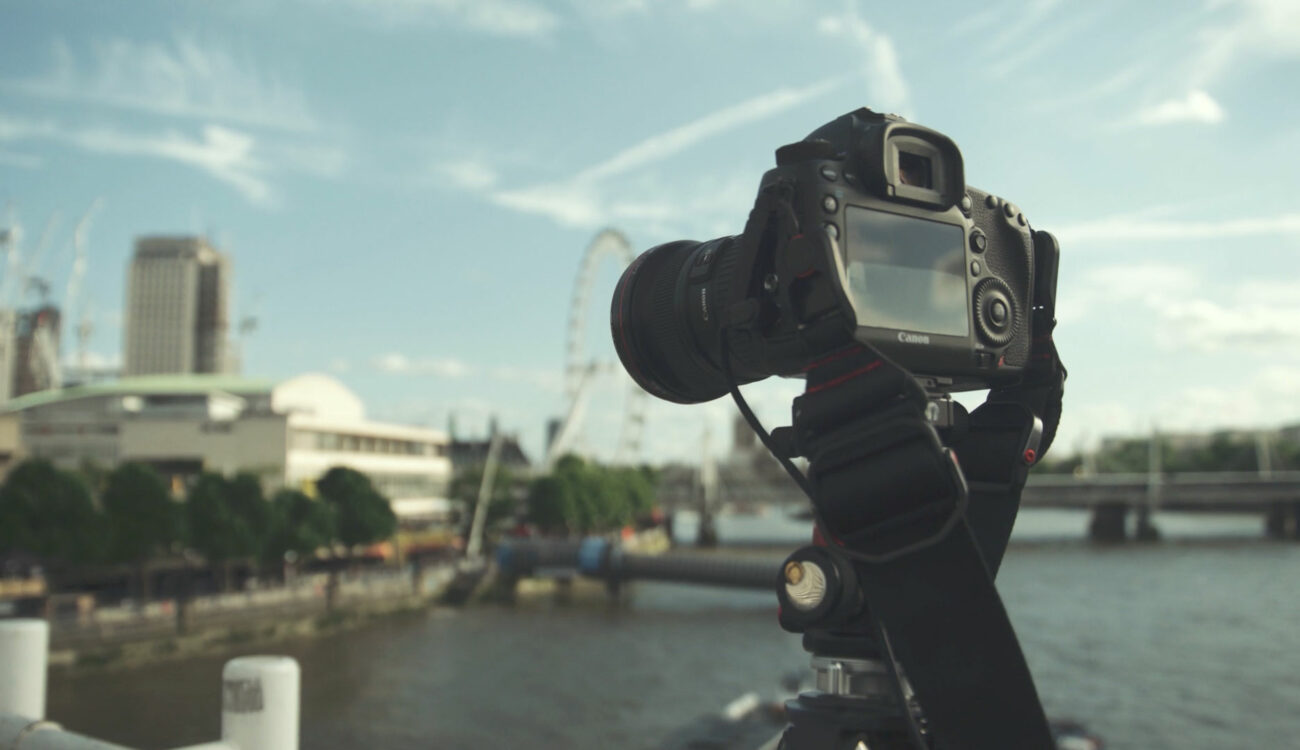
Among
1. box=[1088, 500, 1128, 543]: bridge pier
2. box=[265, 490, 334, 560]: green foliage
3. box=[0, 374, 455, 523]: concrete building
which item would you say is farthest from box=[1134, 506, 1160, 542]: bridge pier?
box=[265, 490, 334, 560]: green foliage

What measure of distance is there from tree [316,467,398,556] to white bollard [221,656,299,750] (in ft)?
119

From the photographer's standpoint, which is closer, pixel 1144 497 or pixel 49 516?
pixel 49 516

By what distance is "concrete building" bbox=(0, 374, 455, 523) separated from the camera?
45.5m

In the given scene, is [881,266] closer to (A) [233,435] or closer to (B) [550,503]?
(A) [233,435]

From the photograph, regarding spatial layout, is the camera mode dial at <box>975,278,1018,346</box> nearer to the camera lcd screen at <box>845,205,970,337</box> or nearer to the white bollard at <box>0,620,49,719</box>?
the camera lcd screen at <box>845,205,970,337</box>

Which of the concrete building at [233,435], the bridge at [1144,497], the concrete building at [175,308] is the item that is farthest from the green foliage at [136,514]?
the concrete building at [175,308]

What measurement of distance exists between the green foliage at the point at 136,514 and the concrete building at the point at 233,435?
404 inches

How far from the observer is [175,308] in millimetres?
152625

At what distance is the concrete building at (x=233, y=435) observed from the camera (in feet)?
149

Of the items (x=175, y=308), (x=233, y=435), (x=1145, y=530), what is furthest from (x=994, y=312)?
(x=175, y=308)

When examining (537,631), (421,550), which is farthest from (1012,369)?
(421,550)

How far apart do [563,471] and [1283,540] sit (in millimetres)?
46484

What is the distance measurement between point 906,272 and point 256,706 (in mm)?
1937

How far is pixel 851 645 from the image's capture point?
1851 mm
